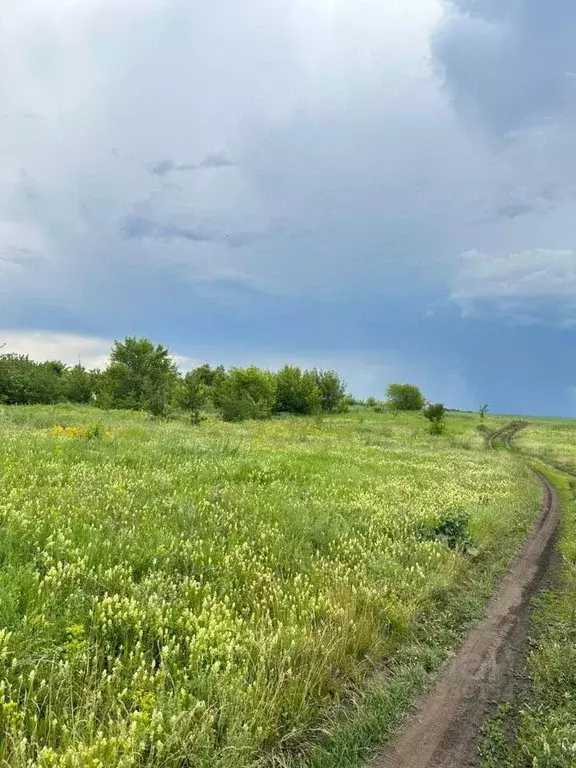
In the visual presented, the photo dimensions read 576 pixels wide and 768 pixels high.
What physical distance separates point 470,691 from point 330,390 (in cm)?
10391

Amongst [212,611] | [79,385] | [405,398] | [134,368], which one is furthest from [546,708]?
[405,398]

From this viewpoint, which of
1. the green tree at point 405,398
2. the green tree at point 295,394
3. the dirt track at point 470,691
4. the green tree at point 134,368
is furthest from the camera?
the green tree at point 405,398

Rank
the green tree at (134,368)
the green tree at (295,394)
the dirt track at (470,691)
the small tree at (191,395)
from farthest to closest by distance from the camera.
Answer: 1. the green tree at (295,394)
2. the green tree at (134,368)
3. the small tree at (191,395)
4. the dirt track at (470,691)

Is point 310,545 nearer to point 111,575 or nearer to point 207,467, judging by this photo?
point 111,575

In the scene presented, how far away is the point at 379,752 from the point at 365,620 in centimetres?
181

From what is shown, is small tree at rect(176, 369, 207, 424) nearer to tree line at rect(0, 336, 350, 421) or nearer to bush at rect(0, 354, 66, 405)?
tree line at rect(0, 336, 350, 421)

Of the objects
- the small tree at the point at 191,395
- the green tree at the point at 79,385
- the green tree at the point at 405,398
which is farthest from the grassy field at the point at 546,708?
the green tree at the point at 405,398

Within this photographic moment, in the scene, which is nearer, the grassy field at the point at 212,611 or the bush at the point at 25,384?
the grassy field at the point at 212,611

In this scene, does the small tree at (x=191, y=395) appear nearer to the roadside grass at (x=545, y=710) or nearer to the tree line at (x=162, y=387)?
the tree line at (x=162, y=387)

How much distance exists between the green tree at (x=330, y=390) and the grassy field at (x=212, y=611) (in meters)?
95.4

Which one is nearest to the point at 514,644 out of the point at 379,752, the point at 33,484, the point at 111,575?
the point at 379,752

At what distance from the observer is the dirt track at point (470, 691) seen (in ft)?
14.8

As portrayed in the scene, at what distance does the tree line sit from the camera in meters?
58.7

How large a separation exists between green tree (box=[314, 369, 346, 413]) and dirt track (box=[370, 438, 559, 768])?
3917 inches
